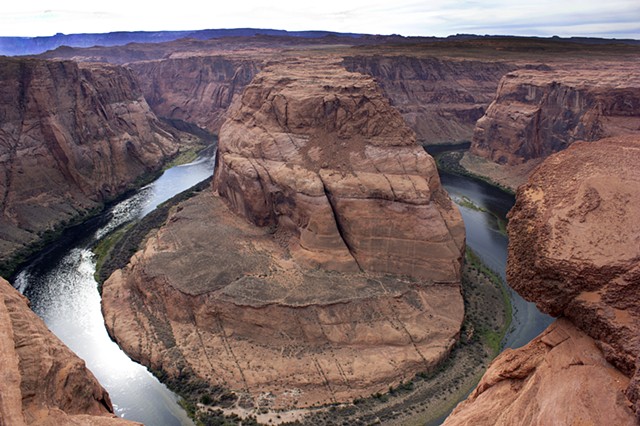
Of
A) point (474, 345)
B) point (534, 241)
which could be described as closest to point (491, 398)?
point (534, 241)

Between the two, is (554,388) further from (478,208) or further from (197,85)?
(197,85)

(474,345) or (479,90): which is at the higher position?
(479,90)

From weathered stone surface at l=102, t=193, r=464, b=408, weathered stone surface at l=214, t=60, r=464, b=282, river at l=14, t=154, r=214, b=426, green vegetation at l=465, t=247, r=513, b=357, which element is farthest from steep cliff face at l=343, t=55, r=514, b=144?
weathered stone surface at l=102, t=193, r=464, b=408

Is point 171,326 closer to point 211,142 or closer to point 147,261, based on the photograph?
point 147,261

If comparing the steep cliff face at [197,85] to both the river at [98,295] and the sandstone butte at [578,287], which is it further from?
the sandstone butte at [578,287]

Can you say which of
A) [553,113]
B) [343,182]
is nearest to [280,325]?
[343,182]

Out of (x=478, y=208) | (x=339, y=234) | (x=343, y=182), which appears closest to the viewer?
(x=339, y=234)
